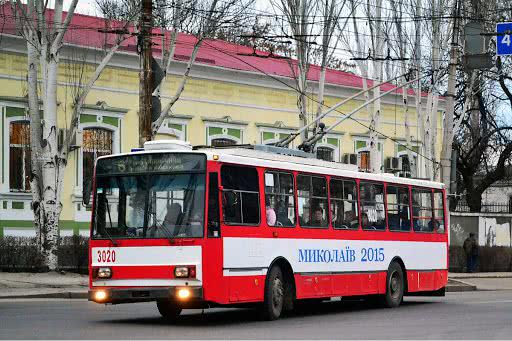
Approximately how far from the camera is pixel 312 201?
68.1 ft

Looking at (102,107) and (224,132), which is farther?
(224,132)

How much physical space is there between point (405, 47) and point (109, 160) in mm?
24848

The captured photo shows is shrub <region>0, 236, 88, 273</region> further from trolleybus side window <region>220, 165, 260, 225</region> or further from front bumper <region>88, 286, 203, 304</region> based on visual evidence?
trolleybus side window <region>220, 165, 260, 225</region>

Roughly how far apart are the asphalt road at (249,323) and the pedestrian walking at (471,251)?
19183mm

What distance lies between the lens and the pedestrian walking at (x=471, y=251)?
1704 inches

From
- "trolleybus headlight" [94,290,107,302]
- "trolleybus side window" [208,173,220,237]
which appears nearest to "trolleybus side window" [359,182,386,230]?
"trolleybus side window" [208,173,220,237]

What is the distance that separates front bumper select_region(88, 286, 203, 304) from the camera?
17.3 metres

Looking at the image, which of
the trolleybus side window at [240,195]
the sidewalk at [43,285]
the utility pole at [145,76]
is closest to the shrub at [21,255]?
the sidewalk at [43,285]


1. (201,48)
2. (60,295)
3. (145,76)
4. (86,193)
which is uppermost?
(201,48)

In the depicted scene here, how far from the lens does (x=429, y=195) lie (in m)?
25.8

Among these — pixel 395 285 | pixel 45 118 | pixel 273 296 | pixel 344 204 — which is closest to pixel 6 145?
pixel 45 118

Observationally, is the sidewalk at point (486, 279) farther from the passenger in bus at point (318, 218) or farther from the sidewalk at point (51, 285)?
the passenger in bus at point (318, 218)

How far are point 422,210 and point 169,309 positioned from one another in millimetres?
8055

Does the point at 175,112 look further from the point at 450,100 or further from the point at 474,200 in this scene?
the point at 474,200
